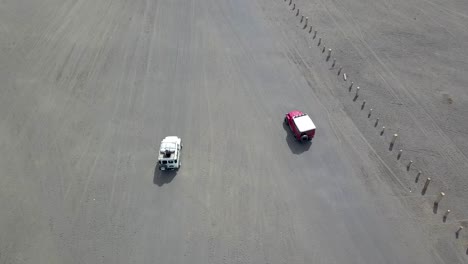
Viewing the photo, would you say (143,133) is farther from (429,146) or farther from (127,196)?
(429,146)

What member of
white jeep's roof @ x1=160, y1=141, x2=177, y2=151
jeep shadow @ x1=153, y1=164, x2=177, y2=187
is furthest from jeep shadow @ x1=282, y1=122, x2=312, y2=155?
jeep shadow @ x1=153, y1=164, x2=177, y2=187

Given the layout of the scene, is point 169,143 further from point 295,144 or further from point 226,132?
point 295,144

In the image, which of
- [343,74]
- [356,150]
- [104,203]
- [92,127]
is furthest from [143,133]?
[343,74]

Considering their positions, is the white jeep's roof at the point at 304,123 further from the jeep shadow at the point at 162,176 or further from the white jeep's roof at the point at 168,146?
the jeep shadow at the point at 162,176

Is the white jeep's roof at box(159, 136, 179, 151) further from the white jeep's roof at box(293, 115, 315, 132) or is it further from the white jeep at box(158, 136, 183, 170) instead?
the white jeep's roof at box(293, 115, 315, 132)

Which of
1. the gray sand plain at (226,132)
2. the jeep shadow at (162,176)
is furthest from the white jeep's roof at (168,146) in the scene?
the jeep shadow at (162,176)

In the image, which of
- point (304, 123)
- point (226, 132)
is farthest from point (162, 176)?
point (304, 123)
